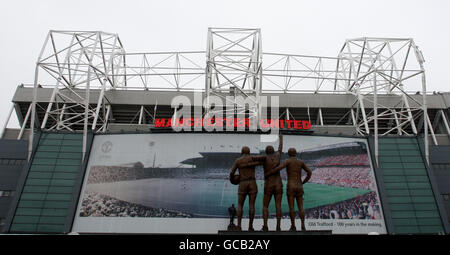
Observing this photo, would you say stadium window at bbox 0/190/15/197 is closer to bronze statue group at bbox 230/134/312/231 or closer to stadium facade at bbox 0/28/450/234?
stadium facade at bbox 0/28/450/234

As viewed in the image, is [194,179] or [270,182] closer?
[270,182]

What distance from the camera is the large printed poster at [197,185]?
28.7 metres

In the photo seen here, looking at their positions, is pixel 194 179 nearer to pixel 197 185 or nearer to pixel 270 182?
pixel 197 185

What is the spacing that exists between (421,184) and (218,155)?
1838 cm

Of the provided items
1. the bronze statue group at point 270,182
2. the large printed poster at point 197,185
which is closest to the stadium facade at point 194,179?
the large printed poster at point 197,185

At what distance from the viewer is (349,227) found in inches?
1128

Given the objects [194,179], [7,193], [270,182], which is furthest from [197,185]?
[7,193]

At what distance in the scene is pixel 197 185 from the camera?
30.0 m

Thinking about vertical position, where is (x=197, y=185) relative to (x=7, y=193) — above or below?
above

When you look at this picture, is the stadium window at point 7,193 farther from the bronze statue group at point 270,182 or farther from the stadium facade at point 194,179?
the bronze statue group at point 270,182
